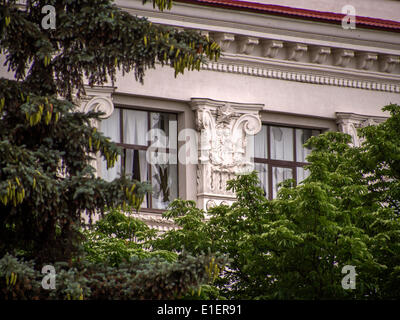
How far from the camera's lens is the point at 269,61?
28.3 meters

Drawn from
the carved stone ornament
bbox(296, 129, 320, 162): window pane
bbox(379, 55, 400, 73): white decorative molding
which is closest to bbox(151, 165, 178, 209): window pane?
the carved stone ornament

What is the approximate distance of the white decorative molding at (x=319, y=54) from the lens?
94.4 ft

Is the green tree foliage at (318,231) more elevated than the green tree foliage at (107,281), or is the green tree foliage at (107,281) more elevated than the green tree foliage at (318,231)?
the green tree foliage at (318,231)

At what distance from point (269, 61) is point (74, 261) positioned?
14308mm

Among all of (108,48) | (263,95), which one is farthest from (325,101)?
(108,48)

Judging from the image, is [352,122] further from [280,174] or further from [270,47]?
[270,47]

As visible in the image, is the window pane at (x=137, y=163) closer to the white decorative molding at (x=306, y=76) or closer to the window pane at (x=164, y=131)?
the window pane at (x=164, y=131)

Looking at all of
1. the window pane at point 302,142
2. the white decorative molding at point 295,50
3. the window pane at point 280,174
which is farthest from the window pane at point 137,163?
the white decorative molding at point 295,50

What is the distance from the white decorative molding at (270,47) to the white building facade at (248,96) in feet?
0.08

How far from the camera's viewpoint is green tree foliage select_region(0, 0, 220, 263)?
14297 millimetres

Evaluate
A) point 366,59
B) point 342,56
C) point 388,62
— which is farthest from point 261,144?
point 388,62
